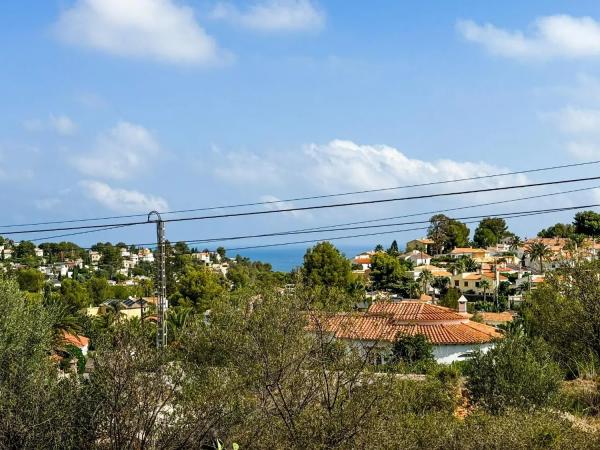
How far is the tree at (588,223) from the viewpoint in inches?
4818

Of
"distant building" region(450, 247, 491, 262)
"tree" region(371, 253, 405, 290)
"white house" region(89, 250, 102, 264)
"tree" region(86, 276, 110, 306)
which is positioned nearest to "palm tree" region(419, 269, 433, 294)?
"tree" region(371, 253, 405, 290)

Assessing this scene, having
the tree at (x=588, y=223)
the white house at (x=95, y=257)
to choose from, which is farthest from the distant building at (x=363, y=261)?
the white house at (x=95, y=257)

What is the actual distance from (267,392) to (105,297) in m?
81.8

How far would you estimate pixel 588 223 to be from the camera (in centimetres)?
12425

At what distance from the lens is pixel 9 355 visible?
52.2ft

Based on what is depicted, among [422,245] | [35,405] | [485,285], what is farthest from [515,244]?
[35,405]

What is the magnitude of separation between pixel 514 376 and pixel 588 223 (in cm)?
11204

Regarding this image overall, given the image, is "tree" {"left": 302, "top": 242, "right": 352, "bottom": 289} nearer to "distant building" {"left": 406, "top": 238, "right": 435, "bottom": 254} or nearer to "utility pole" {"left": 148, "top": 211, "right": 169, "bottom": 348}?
"utility pole" {"left": 148, "top": 211, "right": 169, "bottom": 348}

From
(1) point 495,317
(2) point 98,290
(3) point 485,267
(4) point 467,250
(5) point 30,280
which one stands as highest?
(4) point 467,250

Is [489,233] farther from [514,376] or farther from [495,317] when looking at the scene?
[514,376]

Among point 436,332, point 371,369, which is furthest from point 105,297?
point 371,369

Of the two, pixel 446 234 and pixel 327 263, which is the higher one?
pixel 446 234

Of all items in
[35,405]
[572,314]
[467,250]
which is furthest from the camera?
[467,250]

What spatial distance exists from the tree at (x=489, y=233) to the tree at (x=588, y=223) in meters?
23.9
